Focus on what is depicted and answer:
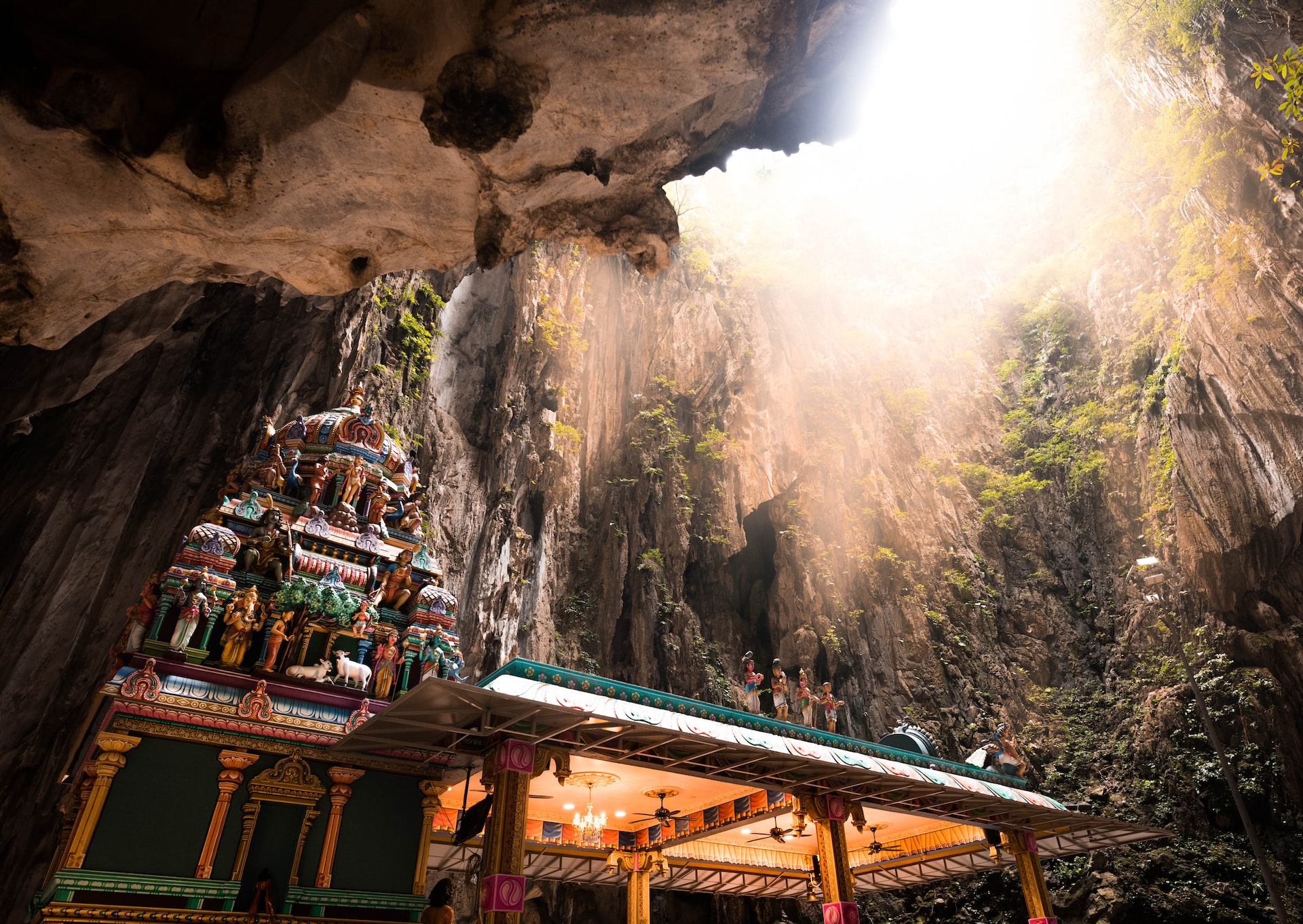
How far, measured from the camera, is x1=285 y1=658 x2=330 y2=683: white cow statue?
9367 mm

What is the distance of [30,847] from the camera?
1232 centimetres

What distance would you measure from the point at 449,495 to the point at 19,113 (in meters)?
13.4

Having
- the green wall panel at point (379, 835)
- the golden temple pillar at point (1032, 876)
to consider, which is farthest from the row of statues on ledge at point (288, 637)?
the golden temple pillar at point (1032, 876)

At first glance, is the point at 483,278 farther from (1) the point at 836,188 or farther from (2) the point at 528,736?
(1) the point at 836,188

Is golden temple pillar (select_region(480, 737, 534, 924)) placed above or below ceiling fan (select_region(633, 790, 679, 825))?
below

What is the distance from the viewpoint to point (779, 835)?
500 inches

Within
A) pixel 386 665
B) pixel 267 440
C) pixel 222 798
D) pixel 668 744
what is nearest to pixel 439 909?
pixel 222 798

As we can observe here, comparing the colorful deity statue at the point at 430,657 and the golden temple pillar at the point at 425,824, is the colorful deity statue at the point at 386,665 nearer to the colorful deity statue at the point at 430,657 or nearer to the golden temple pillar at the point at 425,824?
the colorful deity statue at the point at 430,657

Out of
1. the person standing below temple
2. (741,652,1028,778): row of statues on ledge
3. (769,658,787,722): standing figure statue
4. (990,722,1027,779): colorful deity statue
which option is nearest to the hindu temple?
the person standing below temple

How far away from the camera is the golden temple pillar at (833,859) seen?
10383 millimetres

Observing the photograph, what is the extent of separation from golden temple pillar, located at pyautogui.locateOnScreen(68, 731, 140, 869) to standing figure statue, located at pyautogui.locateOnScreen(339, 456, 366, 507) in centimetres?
455

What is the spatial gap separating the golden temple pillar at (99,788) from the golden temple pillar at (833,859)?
892 cm

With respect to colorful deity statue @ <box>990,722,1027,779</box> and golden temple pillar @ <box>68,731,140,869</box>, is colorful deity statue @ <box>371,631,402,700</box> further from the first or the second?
colorful deity statue @ <box>990,722,1027,779</box>

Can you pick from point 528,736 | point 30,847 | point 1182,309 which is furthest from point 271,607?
point 1182,309
